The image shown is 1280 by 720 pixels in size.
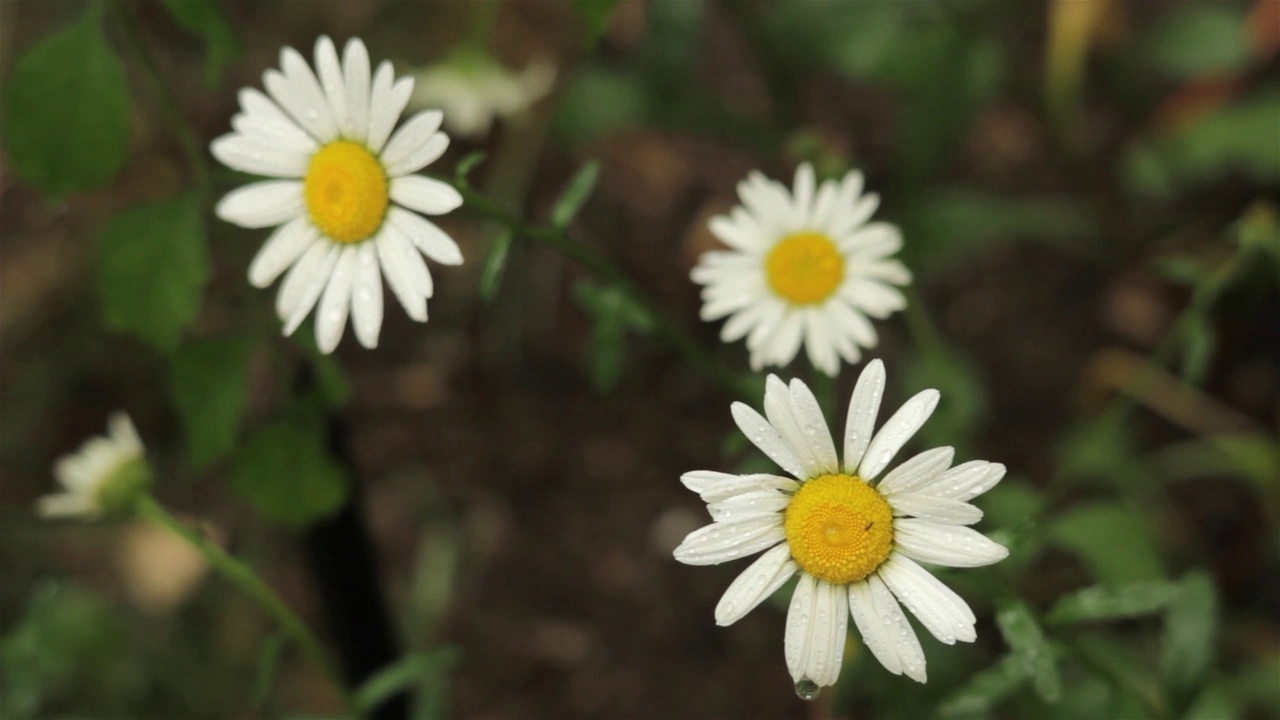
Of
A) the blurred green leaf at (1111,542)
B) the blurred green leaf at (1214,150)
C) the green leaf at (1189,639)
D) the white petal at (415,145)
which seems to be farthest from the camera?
the blurred green leaf at (1214,150)

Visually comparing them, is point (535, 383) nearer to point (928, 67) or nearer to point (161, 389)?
point (161, 389)

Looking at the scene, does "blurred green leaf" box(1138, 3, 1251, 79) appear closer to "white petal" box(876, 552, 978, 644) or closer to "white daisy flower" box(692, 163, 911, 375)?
"white daisy flower" box(692, 163, 911, 375)

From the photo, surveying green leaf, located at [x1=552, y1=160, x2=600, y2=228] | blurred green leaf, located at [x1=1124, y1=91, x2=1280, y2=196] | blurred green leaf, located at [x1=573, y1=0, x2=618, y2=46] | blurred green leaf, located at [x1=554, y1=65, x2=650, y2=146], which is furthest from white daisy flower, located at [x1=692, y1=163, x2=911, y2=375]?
blurred green leaf, located at [x1=1124, y1=91, x2=1280, y2=196]

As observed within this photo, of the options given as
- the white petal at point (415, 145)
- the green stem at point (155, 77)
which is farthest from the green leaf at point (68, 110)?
the white petal at point (415, 145)

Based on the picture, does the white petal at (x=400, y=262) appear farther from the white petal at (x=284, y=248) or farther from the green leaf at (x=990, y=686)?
the green leaf at (x=990, y=686)

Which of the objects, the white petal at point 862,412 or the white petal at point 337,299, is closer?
the white petal at point 862,412

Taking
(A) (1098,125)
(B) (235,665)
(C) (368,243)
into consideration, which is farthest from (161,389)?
(A) (1098,125)
